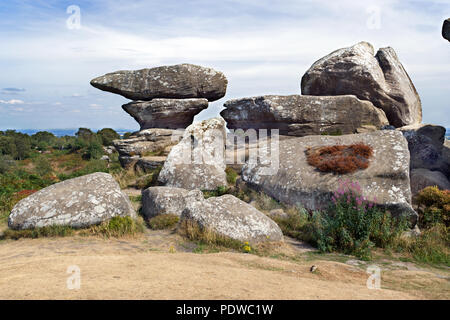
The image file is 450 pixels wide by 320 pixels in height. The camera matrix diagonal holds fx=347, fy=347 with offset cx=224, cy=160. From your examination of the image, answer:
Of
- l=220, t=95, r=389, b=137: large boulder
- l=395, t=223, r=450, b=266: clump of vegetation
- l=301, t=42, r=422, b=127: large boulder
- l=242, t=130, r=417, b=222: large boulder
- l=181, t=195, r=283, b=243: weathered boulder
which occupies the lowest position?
l=395, t=223, r=450, b=266: clump of vegetation

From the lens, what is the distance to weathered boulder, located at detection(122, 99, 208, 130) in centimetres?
2119

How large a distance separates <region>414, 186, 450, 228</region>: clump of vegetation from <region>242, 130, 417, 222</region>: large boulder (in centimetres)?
95

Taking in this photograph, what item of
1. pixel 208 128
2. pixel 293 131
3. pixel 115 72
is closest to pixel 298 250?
pixel 208 128

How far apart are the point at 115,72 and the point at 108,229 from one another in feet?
48.8

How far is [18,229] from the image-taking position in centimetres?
913

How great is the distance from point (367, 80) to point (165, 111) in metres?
11.8

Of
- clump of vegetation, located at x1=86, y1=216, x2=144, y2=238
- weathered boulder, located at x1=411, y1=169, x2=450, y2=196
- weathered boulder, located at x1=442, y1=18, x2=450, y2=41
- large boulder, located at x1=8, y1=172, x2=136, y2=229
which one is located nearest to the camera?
clump of vegetation, located at x1=86, y1=216, x2=144, y2=238

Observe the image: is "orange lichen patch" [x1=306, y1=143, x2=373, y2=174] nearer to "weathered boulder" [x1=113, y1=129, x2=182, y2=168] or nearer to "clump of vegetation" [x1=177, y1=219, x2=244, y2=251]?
"clump of vegetation" [x1=177, y1=219, x2=244, y2=251]

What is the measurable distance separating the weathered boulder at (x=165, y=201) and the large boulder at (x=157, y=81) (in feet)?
36.6

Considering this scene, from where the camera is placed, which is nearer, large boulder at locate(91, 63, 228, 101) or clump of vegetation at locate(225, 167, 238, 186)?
clump of vegetation at locate(225, 167, 238, 186)

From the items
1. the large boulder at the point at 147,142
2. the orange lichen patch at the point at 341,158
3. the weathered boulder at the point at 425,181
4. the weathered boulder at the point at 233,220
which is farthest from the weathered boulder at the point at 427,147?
the large boulder at the point at 147,142

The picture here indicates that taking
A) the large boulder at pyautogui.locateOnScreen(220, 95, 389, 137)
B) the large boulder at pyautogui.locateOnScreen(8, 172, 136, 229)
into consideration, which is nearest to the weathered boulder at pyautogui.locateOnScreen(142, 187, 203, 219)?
the large boulder at pyautogui.locateOnScreen(8, 172, 136, 229)
